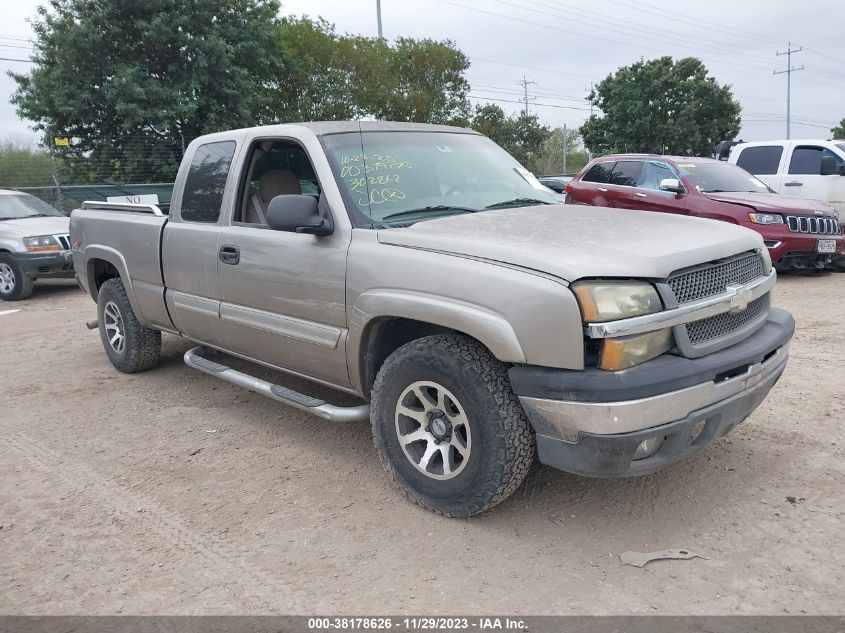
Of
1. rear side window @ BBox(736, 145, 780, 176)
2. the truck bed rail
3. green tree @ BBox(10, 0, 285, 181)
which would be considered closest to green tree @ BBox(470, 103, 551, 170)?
green tree @ BBox(10, 0, 285, 181)

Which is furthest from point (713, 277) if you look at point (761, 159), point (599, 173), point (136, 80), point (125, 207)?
point (136, 80)

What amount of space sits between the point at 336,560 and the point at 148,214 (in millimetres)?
3414

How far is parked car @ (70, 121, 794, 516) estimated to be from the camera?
2.67 metres

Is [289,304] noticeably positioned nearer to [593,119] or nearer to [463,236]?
[463,236]

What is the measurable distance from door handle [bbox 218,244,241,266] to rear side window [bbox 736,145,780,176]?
1027 centimetres

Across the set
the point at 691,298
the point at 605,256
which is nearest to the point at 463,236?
the point at 605,256

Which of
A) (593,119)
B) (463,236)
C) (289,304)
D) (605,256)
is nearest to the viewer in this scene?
(605,256)

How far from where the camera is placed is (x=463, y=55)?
32031 mm

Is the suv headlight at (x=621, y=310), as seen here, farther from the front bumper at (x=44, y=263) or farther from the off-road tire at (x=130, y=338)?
the front bumper at (x=44, y=263)

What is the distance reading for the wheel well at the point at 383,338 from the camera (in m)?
3.37

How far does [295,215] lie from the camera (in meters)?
3.42

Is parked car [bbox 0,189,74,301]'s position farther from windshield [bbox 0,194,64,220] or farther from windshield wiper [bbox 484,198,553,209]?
windshield wiper [bbox 484,198,553,209]

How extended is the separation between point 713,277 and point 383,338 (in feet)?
5.14

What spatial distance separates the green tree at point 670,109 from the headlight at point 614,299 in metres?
34.3
